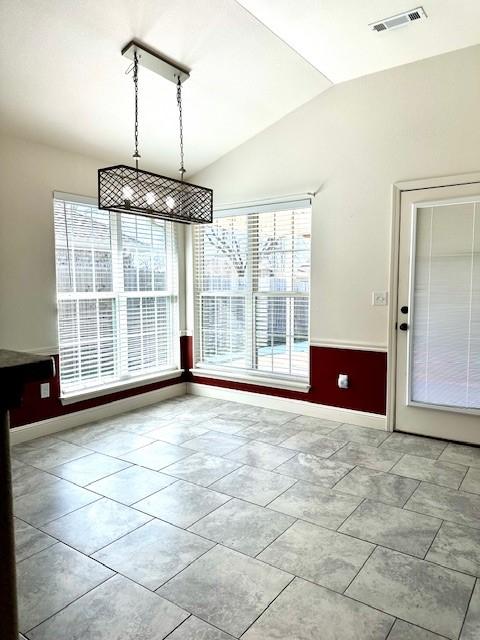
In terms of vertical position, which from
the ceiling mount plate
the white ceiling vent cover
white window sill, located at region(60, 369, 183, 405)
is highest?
the white ceiling vent cover

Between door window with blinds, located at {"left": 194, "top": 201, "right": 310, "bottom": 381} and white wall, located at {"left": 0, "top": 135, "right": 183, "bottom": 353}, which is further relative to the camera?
door window with blinds, located at {"left": 194, "top": 201, "right": 310, "bottom": 381}

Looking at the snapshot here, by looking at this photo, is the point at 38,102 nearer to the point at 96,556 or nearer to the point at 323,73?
the point at 323,73

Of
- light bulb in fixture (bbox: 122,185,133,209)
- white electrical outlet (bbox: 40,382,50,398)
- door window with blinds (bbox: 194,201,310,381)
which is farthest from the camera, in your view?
door window with blinds (bbox: 194,201,310,381)

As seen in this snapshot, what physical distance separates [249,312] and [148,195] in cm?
216

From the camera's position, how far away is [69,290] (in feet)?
13.1

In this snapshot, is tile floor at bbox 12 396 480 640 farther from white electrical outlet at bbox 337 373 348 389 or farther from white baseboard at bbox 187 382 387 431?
white electrical outlet at bbox 337 373 348 389

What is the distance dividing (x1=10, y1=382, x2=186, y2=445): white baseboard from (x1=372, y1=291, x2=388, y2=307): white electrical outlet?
8.12 ft

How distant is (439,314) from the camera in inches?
143

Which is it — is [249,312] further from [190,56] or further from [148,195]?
[190,56]

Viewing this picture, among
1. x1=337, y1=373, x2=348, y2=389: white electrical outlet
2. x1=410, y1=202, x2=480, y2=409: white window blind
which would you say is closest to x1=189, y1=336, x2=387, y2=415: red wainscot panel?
x1=337, y1=373, x2=348, y2=389: white electrical outlet

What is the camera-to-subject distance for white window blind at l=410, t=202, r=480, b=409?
136 inches

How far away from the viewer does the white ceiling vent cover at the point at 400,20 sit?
288cm

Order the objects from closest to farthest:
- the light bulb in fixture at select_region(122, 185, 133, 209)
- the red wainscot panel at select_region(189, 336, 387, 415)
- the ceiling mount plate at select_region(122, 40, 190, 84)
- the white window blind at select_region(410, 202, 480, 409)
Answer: the light bulb in fixture at select_region(122, 185, 133, 209) → the ceiling mount plate at select_region(122, 40, 190, 84) → the white window blind at select_region(410, 202, 480, 409) → the red wainscot panel at select_region(189, 336, 387, 415)

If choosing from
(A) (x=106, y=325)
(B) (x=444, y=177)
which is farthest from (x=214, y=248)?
(B) (x=444, y=177)
